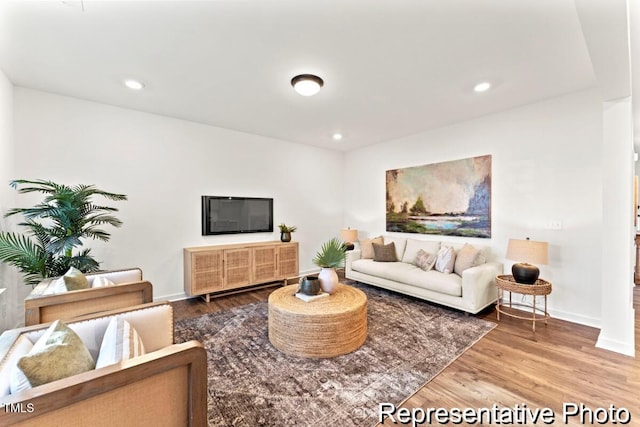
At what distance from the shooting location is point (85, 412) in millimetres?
911

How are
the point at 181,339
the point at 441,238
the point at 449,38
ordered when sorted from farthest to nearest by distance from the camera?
1. the point at 441,238
2. the point at 181,339
3. the point at 449,38

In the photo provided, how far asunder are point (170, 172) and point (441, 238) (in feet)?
13.6

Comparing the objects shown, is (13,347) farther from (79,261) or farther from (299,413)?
(79,261)

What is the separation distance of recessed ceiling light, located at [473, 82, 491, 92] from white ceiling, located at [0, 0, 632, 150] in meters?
0.06

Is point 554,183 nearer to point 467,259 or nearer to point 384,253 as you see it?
point 467,259

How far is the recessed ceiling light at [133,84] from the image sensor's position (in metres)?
2.70

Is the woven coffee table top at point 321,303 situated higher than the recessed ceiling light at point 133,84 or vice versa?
the recessed ceiling light at point 133,84

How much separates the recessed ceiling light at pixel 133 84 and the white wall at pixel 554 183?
4037 millimetres

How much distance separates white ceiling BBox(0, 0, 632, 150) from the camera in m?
1.77

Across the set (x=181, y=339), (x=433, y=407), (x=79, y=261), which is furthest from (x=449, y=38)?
(x=79, y=261)

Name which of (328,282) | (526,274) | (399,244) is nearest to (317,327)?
(328,282)

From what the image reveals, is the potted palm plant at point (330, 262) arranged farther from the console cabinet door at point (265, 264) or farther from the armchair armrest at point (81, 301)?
the console cabinet door at point (265, 264)

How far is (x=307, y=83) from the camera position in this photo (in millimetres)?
2561

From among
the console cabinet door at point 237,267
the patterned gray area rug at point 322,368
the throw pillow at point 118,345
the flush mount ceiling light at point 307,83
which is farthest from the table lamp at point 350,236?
the throw pillow at point 118,345
